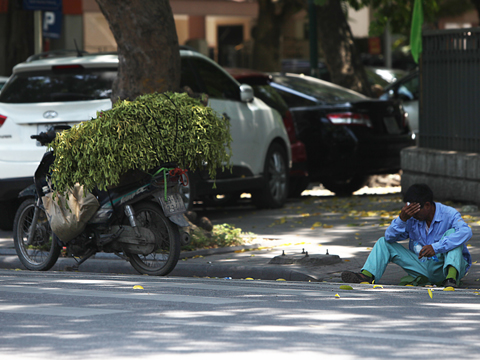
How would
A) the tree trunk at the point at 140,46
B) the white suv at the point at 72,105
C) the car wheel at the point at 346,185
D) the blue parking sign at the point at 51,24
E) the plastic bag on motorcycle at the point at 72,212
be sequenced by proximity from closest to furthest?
the plastic bag on motorcycle at the point at 72,212 < the tree trunk at the point at 140,46 < the white suv at the point at 72,105 < the car wheel at the point at 346,185 < the blue parking sign at the point at 51,24

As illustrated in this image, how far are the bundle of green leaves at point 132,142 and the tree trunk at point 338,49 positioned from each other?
9.53 m

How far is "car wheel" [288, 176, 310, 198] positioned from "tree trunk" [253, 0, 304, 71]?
18025mm

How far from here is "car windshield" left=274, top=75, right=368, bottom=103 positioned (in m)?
13.5

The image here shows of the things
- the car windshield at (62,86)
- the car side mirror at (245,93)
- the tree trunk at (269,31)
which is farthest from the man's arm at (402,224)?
the tree trunk at (269,31)

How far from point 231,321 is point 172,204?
235cm

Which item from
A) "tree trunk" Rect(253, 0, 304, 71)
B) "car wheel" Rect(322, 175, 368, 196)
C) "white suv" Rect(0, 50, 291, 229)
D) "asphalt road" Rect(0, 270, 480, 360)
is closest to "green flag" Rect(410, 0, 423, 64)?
"car wheel" Rect(322, 175, 368, 196)

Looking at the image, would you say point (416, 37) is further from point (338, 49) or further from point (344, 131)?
point (338, 49)

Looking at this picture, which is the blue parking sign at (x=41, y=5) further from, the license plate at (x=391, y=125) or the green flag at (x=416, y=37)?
the green flag at (x=416, y=37)

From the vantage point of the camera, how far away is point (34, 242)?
8.30m

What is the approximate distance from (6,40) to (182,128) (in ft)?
47.1

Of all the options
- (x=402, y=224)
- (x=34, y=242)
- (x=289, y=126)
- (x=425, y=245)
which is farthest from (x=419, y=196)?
(x=289, y=126)

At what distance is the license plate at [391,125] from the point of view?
1350cm

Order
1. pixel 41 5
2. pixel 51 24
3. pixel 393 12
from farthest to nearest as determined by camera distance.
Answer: pixel 393 12 < pixel 51 24 < pixel 41 5

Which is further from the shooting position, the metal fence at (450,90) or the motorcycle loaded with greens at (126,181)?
the metal fence at (450,90)
